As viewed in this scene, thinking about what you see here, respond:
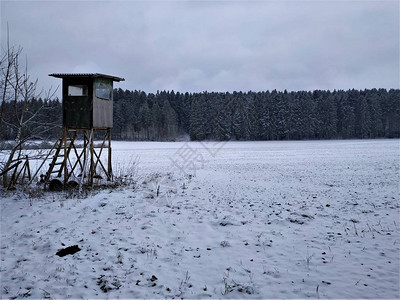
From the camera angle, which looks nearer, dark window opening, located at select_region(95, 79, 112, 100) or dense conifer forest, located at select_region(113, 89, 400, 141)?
dark window opening, located at select_region(95, 79, 112, 100)

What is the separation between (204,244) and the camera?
7703mm

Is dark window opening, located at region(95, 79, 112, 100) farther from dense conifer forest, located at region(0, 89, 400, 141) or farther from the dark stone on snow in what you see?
dense conifer forest, located at region(0, 89, 400, 141)

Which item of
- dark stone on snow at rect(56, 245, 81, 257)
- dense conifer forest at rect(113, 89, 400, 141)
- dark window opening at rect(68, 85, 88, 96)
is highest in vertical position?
dense conifer forest at rect(113, 89, 400, 141)

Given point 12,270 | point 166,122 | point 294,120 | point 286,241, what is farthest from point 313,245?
point 166,122

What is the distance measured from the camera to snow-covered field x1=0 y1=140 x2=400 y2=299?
5688mm

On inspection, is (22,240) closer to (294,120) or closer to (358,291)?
(358,291)

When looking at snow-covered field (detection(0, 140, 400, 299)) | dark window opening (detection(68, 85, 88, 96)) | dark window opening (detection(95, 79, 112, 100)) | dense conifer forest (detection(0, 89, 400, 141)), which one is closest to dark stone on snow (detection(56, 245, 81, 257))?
snow-covered field (detection(0, 140, 400, 299))

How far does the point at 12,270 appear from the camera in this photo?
644cm

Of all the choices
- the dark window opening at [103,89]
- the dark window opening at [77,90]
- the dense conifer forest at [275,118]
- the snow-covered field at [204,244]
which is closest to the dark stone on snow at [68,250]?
the snow-covered field at [204,244]

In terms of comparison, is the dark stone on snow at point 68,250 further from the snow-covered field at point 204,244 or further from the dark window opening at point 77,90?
the dark window opening at point 77,90

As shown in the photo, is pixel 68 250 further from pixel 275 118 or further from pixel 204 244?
pixel 275 118

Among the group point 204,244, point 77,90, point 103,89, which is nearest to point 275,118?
point 103,89

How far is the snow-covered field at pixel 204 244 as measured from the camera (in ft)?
18.7

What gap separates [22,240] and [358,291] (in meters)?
8.67
